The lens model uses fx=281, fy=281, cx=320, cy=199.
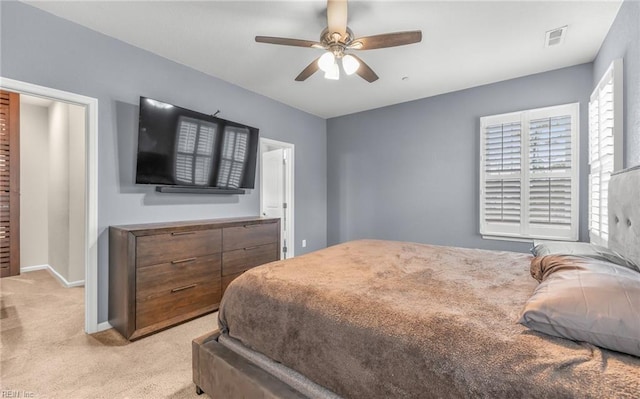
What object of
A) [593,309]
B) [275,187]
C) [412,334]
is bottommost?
[412,334]

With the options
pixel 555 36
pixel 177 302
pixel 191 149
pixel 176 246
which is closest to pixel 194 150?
pixel 191 149

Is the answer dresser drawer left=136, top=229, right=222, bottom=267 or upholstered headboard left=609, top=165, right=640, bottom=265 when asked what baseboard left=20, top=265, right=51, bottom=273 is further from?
upholstered headboard left=609, top=165, right=640, bottom=265

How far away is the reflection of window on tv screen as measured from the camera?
341 centimetres

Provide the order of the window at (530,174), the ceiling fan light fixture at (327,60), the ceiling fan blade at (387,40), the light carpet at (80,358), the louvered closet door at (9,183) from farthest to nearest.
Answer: the louvered closet door at (9,183), the window at (530,174), the ceiling fan light fixture at (327,60), the ceiling fan blade at (387,40), the light carpet at (80,358)

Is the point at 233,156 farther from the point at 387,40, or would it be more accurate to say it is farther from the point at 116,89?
the point at 387,40

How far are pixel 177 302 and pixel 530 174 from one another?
4.11 m

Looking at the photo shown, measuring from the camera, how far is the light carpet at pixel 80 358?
1771 mm

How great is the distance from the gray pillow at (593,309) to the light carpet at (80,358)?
1830mm

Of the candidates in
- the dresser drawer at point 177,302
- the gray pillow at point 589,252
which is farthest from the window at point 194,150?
the gray pillow at point 589,252

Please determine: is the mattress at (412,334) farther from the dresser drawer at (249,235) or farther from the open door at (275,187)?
the open door at (275,187)

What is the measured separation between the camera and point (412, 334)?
102cm

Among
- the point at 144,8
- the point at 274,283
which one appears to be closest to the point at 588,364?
the point at 274,283

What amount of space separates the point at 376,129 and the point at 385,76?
1299mm

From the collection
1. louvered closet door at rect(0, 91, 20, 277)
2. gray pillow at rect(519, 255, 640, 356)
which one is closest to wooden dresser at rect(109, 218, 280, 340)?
gray pillow at rect(519, 255, 640, 356)
